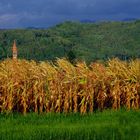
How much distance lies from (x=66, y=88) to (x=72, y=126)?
4.92 metres

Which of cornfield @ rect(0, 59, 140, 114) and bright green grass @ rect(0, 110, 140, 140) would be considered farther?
cornfield @ rect(0, 59, 140, 114)

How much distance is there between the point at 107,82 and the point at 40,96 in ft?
8.59

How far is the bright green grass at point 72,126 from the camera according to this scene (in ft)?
44.1

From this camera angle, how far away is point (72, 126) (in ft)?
48.4

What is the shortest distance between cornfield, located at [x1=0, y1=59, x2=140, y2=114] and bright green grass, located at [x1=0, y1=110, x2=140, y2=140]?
1346 mm

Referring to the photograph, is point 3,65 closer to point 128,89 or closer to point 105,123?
point 128,89

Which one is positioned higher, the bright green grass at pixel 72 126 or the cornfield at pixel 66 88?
the cornfield at pixel 66 88

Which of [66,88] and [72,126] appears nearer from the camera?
[72,126]

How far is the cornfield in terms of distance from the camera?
63.8ft

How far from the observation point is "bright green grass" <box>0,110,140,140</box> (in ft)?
44.1

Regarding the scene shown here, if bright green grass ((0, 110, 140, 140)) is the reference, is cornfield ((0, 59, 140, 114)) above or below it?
above

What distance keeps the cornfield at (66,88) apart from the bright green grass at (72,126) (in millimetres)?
1346

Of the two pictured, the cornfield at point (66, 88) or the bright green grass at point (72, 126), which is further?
the cornfield at point (66, 88)

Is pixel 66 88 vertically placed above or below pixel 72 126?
above
